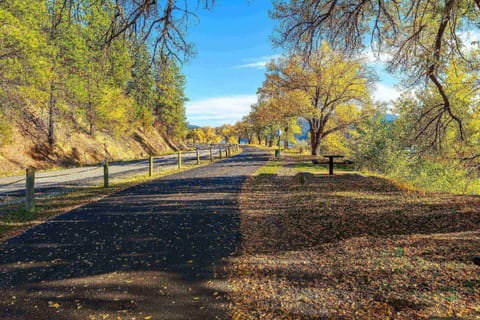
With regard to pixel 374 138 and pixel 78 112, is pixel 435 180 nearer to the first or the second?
pixel 374 138

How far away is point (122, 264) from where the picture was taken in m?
4.62

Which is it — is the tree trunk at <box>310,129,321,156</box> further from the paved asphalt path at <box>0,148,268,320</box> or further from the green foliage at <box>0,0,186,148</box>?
the paved asphalt path at <box>0,148,268,320</box>

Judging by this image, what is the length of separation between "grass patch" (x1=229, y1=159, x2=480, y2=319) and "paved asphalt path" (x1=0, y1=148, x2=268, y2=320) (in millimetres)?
444

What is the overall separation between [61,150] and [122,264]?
22.6m

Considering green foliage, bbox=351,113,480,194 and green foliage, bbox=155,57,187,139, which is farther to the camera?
green foliage, bbox=155,57,187,139

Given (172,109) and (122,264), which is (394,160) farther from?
(172,109)

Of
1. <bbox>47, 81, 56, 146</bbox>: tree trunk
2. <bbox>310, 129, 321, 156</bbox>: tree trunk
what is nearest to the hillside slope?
<bbox>47, 81, 56, 146</bbox>: tree trunk

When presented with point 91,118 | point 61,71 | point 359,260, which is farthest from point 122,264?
point 91,118

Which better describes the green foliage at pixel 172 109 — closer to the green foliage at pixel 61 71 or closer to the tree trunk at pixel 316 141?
the green foliage at pixel 61 71

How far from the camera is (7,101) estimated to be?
16.6m

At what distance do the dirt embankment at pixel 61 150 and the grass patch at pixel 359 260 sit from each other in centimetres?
1759

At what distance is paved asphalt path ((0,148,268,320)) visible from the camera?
11.3 feet

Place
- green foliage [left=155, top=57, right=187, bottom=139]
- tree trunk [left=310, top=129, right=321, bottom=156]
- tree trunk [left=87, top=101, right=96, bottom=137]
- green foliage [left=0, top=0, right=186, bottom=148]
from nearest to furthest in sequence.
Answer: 1. green foliage [left=0, top=0, right=186, bottom=148]
2. tree trunk [left=87, top=101, right=96, bottom=137]
3. tree trunk [left=310, top=129, right=321, bottom=156]
4. green foliage [left=155, top=57, right=187, bottom=139]

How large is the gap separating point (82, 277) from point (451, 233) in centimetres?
613
